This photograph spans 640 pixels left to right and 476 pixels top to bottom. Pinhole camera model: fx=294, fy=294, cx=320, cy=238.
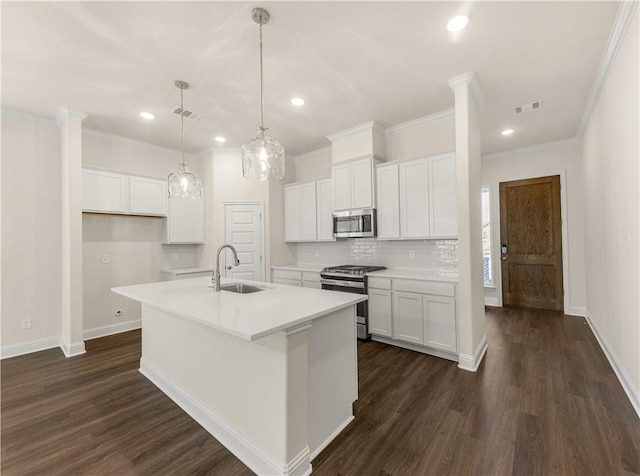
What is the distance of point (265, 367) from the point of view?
1.74 meters

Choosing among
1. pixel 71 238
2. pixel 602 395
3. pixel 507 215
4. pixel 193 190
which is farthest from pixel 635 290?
pixel 71 238

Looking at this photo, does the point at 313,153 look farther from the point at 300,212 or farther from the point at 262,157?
the point at 262,157

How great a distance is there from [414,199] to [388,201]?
0.37m

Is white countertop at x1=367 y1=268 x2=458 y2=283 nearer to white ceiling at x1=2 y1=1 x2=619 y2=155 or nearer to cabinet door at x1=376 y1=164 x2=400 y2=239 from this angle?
cabinet door at x1=376 y1=164 x2=400 y2=239

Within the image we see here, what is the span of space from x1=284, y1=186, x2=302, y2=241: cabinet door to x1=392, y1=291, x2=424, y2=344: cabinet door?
88.1 inches

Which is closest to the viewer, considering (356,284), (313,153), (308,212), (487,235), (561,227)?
(356,284)

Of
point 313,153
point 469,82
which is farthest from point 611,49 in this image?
point 313,153

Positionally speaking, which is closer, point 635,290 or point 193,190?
point 635,290

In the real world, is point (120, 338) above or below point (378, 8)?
below

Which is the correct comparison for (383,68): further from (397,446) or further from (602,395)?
(602,395)

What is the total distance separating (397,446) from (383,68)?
10.1ft

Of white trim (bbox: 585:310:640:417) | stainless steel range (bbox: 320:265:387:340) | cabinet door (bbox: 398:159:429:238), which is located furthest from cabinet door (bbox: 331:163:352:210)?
white trim (bbox: 585:310:640:417)

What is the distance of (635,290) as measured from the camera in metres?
2.20

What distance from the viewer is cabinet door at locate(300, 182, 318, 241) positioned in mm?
4938
